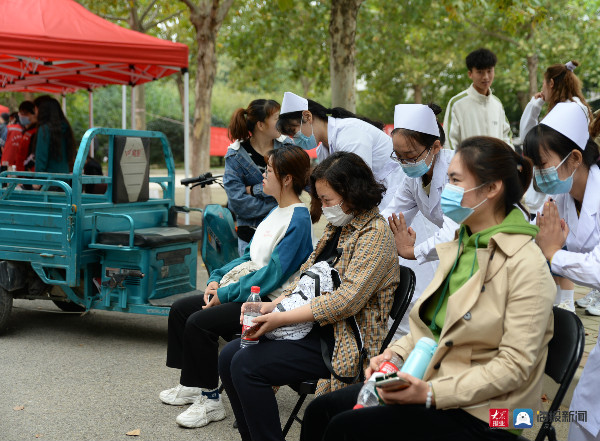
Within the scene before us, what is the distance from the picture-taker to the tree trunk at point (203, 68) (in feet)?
38.5

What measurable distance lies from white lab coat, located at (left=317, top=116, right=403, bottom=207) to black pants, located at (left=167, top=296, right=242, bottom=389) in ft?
4.38

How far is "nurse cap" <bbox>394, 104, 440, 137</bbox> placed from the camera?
3.70m

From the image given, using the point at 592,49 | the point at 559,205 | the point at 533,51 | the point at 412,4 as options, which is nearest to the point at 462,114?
the point at 559,205

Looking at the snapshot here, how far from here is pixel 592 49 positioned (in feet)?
67.8

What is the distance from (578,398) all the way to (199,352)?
Result: 212 cm

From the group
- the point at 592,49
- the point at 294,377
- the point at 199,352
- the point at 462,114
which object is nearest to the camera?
the point at 294,377

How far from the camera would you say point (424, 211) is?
4.11 metres

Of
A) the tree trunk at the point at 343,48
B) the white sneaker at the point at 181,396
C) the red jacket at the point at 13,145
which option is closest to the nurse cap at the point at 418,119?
the white sneaker at the point at 181,396

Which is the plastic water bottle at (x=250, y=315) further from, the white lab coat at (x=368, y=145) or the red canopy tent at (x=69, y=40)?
the red canopy tent at (x=69, y=40)

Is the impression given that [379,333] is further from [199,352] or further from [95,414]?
[95,414]

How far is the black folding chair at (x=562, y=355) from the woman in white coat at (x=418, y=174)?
3.41 feet

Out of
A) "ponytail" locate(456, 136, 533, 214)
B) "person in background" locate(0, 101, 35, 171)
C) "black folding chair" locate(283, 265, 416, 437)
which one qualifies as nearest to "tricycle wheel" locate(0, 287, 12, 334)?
"person in background" locate(0, 101, 35, 171)

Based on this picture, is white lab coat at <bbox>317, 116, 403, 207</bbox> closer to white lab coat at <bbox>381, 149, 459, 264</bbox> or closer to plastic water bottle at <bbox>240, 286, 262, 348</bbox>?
white lab coat at <bbox>381, 149, 459, 264</bbox>

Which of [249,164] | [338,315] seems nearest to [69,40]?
[249,164]
